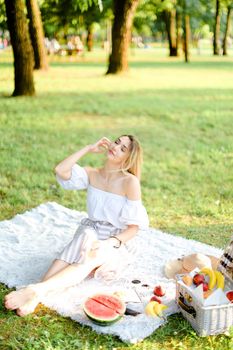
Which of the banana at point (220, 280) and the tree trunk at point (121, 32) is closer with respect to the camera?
the banana at point (220, 280)

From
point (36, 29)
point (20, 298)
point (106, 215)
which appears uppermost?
point (36, 29)

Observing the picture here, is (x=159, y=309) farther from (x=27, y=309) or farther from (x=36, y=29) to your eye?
(x=36, y=29)

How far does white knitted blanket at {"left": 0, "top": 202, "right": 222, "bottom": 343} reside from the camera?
3.32m

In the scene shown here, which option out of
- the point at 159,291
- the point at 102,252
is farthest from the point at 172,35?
the point at 159,291

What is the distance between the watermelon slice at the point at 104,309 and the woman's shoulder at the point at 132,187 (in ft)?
2.53

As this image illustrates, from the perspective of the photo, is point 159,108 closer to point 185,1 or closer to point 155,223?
point 155,223

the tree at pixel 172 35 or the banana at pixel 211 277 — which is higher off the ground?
the tree at pixel 172 35

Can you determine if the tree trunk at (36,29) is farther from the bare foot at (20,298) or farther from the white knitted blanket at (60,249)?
the bare foot at (20,298)

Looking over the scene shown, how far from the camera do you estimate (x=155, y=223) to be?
17.0 feet

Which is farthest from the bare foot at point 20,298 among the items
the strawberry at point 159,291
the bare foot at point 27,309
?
the strawberry at point 159,291

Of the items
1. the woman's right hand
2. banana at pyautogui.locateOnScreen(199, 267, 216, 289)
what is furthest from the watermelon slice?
the woman's right hand

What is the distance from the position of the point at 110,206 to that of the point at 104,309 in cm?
87

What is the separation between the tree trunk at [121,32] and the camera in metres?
15.1

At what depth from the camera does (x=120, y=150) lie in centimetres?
388
